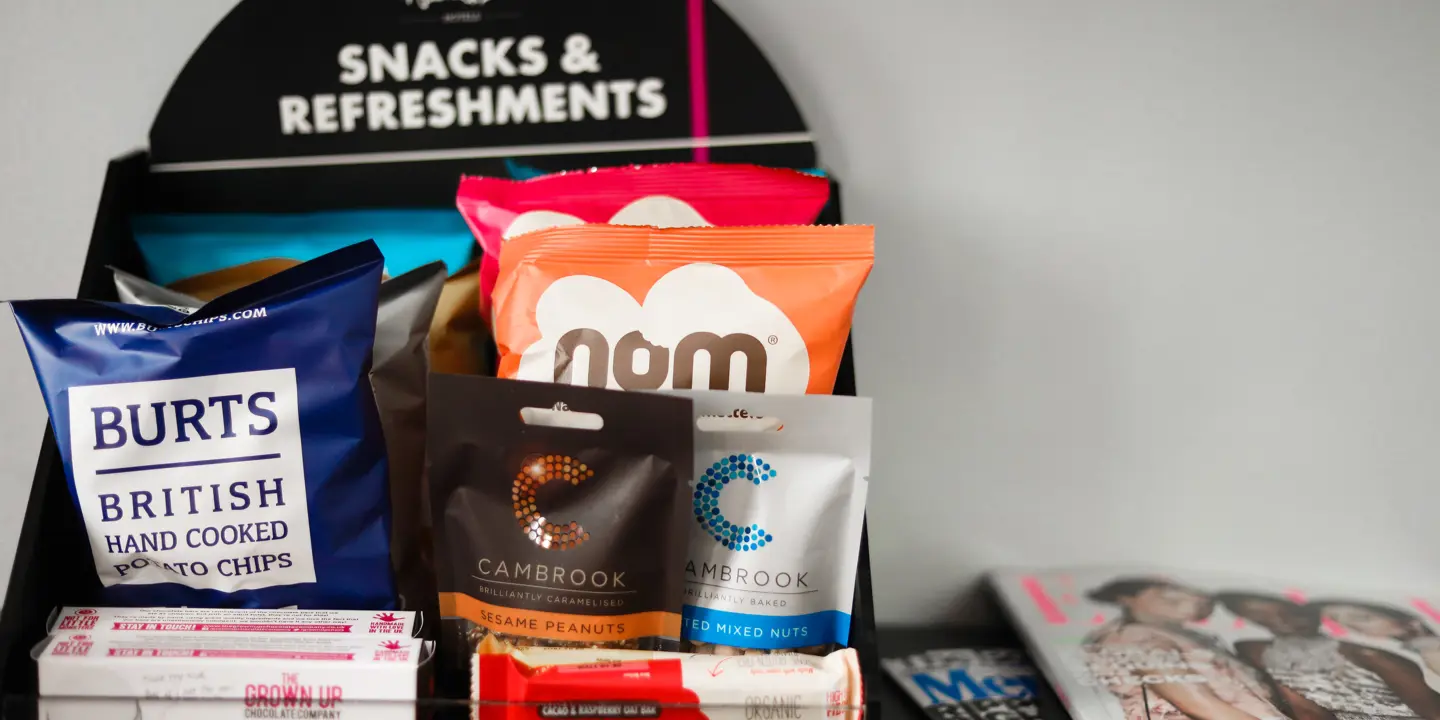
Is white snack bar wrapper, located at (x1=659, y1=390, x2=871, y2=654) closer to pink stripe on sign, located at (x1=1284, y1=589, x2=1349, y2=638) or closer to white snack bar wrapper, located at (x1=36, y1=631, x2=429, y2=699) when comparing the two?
white snack bar wrapper, located at (x1=36, y1=631, x2=429, y2=699)

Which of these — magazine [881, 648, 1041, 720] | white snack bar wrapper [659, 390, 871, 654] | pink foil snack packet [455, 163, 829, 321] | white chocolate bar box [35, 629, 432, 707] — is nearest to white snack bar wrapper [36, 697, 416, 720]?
→ white chocolate bar box [35, 629, 432, 707]

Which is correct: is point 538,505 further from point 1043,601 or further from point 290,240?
point 1043,601

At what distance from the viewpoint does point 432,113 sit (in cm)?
107

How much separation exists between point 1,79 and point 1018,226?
44.4 inches

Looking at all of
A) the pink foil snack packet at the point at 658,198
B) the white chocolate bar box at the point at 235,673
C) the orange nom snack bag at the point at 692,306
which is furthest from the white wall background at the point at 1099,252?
the white chocolate bar box at the point at 235,673

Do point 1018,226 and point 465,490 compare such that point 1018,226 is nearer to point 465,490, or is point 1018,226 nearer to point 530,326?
point 530,326

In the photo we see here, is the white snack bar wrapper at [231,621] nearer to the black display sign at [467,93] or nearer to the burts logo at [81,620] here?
the burts logo at [81,620]

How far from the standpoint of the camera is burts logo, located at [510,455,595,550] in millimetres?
806

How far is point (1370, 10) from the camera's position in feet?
3.54

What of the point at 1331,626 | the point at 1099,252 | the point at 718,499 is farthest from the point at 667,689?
the point at 1331,626

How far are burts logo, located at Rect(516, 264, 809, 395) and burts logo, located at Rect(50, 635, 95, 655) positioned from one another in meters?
0.40

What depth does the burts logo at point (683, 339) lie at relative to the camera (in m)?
0.85

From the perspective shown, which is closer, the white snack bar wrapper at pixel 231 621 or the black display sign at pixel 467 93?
the white snack bar wrapper at pixel 231 621

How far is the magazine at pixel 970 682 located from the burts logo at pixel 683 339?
1.34 feet
